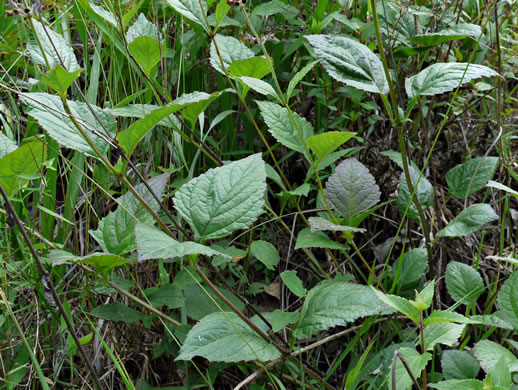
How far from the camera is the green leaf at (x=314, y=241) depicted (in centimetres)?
126

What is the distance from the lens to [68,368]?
142cm

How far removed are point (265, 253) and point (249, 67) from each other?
50 centimetres

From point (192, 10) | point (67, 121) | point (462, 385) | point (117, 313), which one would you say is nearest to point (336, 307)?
point (462, 385)

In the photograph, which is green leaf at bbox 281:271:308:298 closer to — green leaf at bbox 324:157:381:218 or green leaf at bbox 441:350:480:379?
green leaf at bbox 324:157:381:218

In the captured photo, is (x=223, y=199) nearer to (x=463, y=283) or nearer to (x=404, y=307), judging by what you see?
(x=404, y=307)

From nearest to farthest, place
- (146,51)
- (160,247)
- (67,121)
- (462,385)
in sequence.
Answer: (160,247), (462,385), (67,121), (146,51)

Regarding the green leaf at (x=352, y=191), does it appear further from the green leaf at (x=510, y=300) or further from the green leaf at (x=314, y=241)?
the green leaf at (x=510, y=300)

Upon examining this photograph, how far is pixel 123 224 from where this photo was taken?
3.75ft

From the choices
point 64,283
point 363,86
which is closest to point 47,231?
point 64,283

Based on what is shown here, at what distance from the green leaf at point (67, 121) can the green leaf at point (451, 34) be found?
0.84 metres

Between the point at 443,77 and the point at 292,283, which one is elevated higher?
the point at 443,77

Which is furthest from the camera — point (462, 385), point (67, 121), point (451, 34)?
point (451, 34)

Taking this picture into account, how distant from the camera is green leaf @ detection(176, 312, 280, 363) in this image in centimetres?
106

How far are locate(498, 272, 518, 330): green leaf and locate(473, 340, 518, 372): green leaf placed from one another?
7cm
